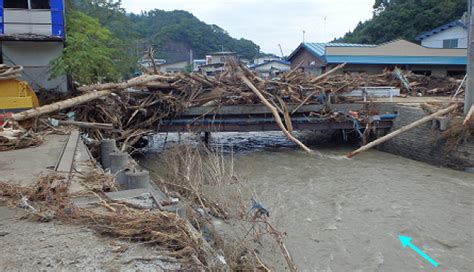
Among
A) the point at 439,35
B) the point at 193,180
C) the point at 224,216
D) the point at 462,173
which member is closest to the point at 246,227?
the point at 224,216

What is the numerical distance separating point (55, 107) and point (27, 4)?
198 inches

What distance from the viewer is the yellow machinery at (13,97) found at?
35.7 feet

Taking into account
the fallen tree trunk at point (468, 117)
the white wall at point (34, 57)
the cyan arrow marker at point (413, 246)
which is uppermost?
the white wall at point (34, 57)

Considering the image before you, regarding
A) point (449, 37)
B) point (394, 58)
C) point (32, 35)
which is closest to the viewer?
point (32, 35)

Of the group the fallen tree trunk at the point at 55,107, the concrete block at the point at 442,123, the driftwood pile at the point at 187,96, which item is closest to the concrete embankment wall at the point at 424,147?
the concrete block at the point at 442,123

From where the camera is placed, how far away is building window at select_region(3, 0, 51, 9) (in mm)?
14164

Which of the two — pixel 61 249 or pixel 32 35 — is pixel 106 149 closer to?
pixel 61 249

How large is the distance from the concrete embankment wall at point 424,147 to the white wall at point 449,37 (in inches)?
790

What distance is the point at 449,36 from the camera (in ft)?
113

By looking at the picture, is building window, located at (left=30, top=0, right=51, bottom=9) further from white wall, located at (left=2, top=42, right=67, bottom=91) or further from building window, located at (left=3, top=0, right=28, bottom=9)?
white wall, located at (left=2, top=42, right=67, bottom=91)

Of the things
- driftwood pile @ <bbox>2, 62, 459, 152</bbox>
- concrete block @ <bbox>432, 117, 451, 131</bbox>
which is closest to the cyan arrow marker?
driftwood pile @ <bbox>2, 62, 459, 152</bbox>

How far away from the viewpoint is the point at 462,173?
13.4 metres

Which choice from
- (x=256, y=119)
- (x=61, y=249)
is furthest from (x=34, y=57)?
(x=61, y=249)

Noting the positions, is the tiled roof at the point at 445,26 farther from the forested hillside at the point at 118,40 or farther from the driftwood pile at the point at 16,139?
the driftwood pile at the point at 16,139
